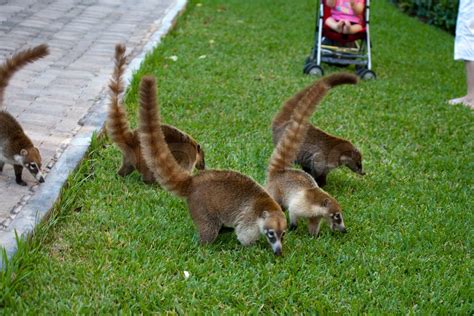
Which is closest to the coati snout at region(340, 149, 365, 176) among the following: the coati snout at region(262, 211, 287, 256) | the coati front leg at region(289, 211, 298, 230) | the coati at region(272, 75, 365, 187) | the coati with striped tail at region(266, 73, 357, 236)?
the coati at region(272, 75, 365, 187)

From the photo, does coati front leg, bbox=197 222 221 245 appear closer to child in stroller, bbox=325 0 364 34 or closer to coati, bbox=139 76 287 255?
coati, bbox=139 76 287 255

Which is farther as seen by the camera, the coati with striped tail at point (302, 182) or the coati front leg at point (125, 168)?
the coati front leg at point (125, 168)

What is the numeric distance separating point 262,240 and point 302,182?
554mm

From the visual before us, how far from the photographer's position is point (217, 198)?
3.95 m

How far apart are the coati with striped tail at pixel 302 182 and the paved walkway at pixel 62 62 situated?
147cm

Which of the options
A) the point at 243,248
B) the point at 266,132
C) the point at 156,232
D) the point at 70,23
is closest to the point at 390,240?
the point at 243,248

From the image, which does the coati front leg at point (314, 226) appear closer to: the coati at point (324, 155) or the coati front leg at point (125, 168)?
the coati at point (324, 155)

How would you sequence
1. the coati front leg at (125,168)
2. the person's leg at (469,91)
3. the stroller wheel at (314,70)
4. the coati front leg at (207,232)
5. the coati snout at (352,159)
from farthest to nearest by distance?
the stroller wheel at (314,70), the person's leg at (469,91), the coati snout at (352,159), the coati front leg at (125,168), the coati front leg at (207,232)

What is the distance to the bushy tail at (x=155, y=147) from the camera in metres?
3.64

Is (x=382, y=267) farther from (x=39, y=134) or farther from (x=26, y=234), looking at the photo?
(x=39, y=134)

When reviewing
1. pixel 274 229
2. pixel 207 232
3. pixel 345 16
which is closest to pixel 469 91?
pixel 345 16

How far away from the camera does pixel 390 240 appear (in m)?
4.26

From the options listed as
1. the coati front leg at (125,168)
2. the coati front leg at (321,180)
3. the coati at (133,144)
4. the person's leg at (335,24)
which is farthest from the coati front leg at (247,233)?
the person's leg at (335,24)

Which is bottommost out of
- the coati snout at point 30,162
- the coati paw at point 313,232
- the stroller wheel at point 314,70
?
the stroller wheel at point 314,70
